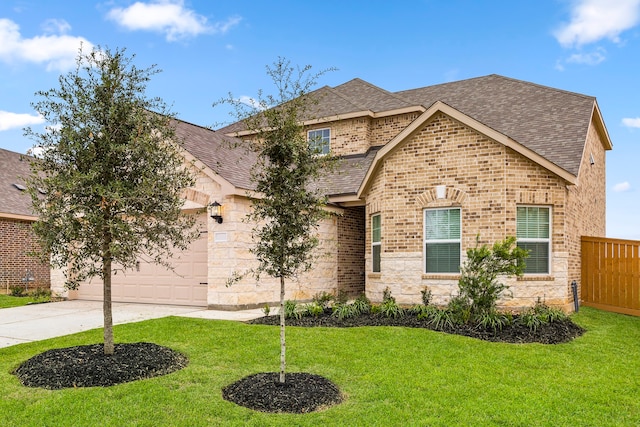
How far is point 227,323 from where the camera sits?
35.2 feet

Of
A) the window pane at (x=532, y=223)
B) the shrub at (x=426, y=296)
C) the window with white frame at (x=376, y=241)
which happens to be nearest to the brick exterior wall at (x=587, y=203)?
the window pane at (x=532, y=223)

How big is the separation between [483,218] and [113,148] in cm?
841

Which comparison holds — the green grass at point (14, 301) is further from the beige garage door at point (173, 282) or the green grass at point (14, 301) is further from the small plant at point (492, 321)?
the small plant at point (492, 321)

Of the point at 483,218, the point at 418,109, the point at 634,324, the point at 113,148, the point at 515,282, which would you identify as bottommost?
the point at 634,324

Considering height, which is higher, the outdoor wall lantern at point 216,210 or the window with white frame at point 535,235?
the outdoor wall lantern at point 216,210

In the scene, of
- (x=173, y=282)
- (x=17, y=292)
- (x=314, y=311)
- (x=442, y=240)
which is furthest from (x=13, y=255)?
(x=442, y=240)

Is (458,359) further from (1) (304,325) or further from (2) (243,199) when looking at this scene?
(2) (243,199)

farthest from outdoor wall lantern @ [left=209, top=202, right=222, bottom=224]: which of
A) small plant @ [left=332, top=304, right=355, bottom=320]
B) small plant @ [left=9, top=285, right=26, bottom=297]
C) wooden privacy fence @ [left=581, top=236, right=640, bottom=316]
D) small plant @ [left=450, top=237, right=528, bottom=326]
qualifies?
small plant @ [left=9, top=285, right=26, bottom=297]

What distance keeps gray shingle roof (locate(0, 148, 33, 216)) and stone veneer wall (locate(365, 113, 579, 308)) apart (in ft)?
46.5

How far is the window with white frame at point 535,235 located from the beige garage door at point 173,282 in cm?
815

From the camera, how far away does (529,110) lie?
17.0 meters

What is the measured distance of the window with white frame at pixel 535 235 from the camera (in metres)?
12.2

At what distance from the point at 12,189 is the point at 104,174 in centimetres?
1915

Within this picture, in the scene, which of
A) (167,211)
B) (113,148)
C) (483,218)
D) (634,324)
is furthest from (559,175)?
(113,148)
